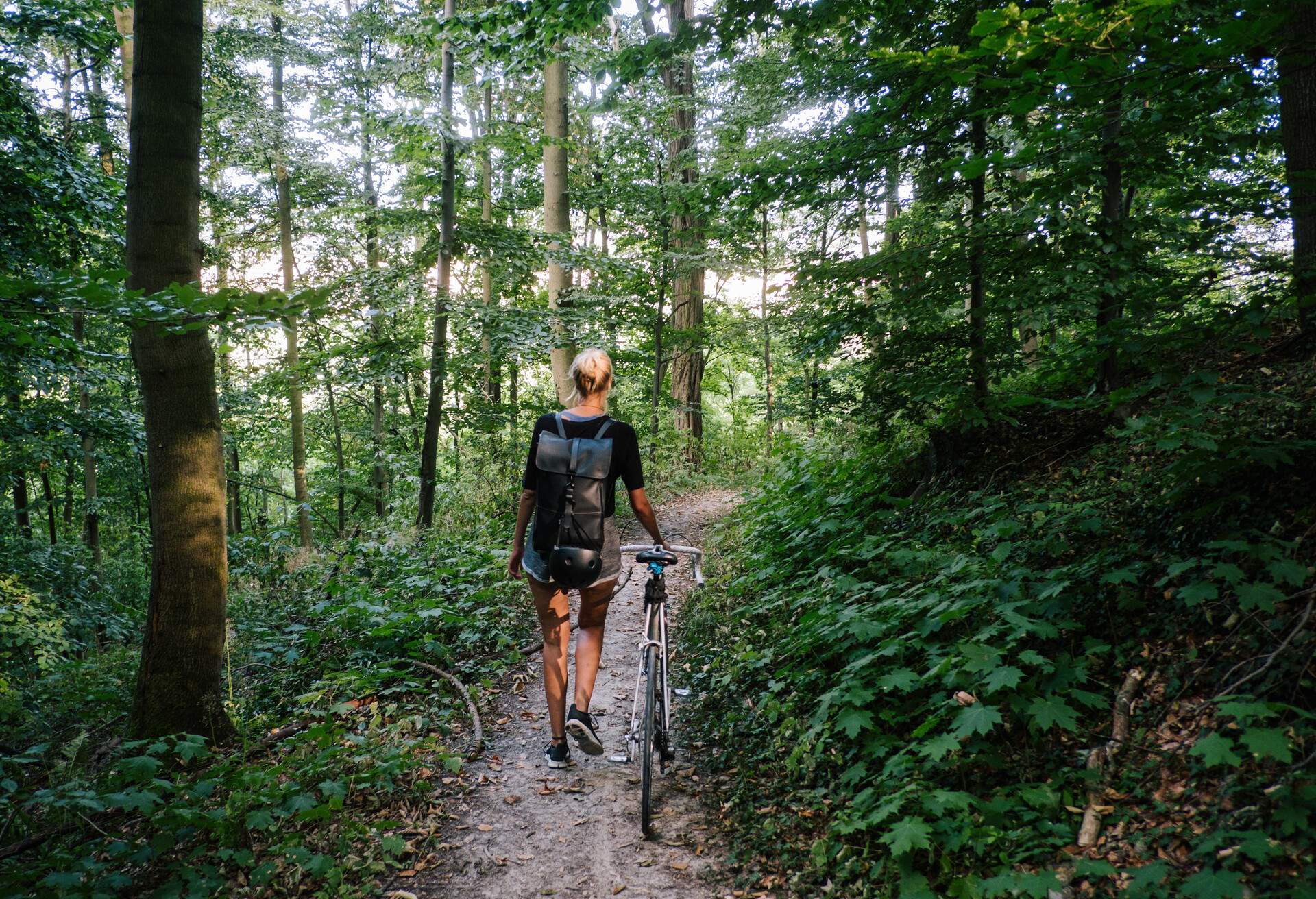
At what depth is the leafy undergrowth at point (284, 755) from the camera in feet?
10.1

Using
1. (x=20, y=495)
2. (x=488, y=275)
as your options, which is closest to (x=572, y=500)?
(x=488, y=275)

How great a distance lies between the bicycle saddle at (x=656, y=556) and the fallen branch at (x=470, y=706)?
192 centimetres

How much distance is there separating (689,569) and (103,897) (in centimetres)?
674

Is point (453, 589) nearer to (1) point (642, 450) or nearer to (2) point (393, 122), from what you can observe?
(2) point (393, 122)

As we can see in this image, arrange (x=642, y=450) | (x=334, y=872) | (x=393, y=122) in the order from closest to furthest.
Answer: (x=334, y=872), (x=393, y=122), (x=642, y=450)

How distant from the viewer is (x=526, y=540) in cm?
413

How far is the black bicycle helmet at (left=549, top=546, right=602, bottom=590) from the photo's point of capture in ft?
12.2

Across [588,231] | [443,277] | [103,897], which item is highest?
[588,231]

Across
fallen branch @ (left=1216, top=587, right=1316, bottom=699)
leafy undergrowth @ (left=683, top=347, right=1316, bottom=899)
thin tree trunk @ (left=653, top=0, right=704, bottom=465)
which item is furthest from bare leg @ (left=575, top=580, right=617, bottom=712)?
thin tree trunk @ (left=653, top=0, right=704, bottom=465)

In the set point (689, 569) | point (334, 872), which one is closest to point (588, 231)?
point (689, 569)

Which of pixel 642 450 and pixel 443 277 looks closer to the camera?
pixel 443 277

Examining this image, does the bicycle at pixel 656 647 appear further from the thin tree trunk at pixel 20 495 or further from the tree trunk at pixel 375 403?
the thin tree trunk at pixel 20 495

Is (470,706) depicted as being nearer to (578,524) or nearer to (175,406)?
(578,524)

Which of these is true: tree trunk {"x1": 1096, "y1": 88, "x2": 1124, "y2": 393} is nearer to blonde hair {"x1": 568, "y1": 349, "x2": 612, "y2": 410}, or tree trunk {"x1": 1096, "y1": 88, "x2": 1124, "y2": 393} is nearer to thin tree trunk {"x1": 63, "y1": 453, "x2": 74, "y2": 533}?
blonde hair {"x1": 568, "y1": 349, "x2": 612, "y2": 410}
